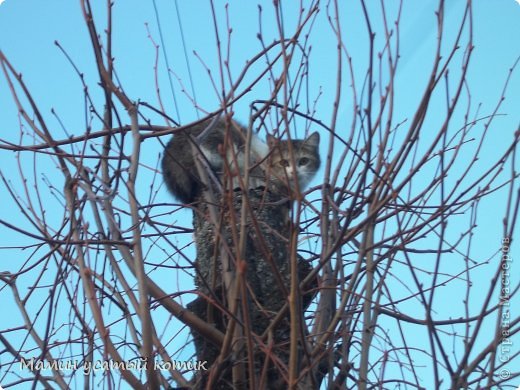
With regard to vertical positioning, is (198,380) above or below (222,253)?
below

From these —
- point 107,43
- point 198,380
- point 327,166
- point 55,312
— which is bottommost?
point 198,380

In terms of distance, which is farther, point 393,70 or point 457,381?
point 393,70

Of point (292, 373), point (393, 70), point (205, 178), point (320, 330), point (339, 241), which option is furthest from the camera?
point (205, 178)

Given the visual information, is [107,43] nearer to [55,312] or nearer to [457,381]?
[55,312]

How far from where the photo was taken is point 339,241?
2.68 metres

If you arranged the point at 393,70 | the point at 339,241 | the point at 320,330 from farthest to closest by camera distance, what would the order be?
the point at 320,330 < the point at 393,70 < the point at 339,241

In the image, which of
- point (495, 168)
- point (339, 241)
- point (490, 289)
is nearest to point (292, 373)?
point (339, 241)

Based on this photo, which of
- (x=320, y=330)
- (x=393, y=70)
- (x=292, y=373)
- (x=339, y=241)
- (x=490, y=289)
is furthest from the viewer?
Answer: (x=320, y=330)

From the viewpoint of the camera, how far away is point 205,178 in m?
3.32

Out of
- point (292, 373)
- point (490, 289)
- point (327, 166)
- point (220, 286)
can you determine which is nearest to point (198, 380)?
point (220, 286)

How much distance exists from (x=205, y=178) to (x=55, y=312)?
0.80 meters

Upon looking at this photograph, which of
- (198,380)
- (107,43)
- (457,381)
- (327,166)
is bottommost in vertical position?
(457,381)

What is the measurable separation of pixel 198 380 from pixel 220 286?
1.39 feet

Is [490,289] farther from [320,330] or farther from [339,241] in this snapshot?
[320,330]
